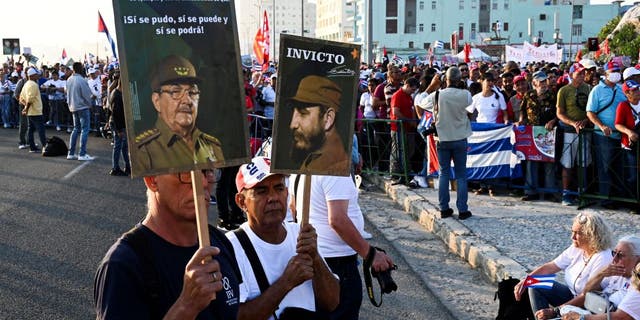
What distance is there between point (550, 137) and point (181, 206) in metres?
8.68

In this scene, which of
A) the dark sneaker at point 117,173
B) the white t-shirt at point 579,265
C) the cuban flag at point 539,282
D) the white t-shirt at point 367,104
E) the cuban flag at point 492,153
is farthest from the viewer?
the white t-shirt at point 367,104

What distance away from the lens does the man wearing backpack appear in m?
2.28

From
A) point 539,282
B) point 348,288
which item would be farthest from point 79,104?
point 348,288

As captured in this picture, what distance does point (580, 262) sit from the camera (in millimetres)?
5508

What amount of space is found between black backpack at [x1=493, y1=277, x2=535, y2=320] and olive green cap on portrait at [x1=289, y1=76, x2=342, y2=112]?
2.97m

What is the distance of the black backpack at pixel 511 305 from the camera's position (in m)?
5.50

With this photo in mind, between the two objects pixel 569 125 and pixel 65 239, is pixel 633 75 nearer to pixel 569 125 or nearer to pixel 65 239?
pixel 569 125

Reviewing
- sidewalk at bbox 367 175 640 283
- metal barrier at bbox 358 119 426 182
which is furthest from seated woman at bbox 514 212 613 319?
metal barrier at bbox 358 119 426 182

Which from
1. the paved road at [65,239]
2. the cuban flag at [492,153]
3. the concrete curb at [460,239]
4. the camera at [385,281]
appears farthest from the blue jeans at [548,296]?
the cuban flag at [492,153]

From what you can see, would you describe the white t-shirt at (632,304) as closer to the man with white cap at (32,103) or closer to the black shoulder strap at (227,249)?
the black shoulder strap at (227,249)

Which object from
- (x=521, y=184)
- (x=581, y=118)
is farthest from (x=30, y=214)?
(x=581, y=118)

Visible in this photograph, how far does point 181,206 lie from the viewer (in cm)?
252

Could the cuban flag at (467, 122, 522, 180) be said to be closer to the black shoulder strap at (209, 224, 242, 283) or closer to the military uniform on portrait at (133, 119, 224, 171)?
the black shoulder strap at (209, 224, 242, 283)

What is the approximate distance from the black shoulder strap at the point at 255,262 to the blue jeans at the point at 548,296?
2.88 m
